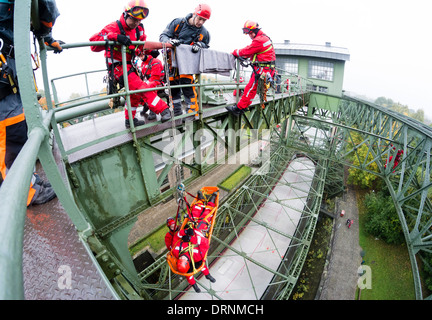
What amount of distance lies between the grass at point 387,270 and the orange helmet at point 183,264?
46.2ft

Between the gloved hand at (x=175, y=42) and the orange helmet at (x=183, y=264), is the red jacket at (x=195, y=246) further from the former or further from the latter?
the gloved hand at (x=175, y=42)

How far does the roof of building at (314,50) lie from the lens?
2417 cm

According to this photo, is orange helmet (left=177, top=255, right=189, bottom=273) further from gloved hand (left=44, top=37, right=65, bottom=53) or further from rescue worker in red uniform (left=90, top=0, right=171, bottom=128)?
gloved hand (left=44, top=37, right=65, bottom=53)

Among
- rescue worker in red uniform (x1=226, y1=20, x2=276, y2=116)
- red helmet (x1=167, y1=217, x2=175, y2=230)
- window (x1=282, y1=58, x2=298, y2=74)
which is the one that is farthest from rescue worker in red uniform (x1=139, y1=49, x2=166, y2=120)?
window (x1=282, y1=58, x2=298, y2=74)

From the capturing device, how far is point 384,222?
A: 680 inches

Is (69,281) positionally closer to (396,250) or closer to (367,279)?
(367,279)

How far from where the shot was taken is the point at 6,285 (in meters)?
0.54

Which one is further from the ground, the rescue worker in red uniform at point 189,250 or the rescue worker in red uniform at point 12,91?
Answer: the rescue worker in red uniform at point 12,91

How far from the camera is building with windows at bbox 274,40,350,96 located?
24.7 metres

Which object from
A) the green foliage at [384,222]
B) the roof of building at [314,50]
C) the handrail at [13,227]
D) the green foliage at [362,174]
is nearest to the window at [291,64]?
the roof of building at [314,50]

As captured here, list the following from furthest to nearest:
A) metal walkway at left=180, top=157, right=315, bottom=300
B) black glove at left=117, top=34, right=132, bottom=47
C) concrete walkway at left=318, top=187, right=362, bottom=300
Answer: concrete walkway at left=318, top=187, right=362, bottom=300 < metal walkway at left=180, top=157, right=315, bottom=300 < black glove at left=117, top=34, right=132, bottom=47

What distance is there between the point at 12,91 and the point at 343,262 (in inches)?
740

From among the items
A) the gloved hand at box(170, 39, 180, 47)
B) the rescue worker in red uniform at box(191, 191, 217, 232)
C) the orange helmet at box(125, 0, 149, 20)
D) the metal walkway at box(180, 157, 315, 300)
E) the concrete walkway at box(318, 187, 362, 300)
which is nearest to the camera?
the orange helmet at box(125, 0, 149, 20)
